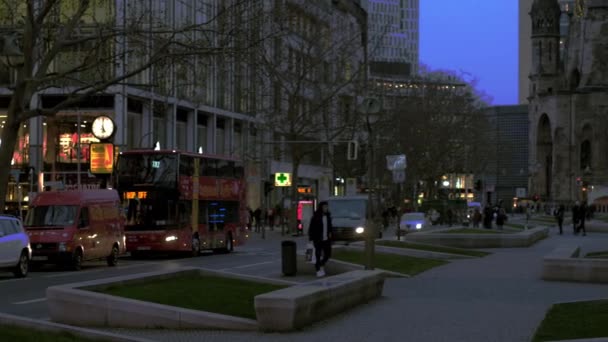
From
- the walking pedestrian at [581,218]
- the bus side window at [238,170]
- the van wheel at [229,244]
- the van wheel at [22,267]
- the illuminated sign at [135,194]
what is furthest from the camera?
the walking pedestrian at [581,218]

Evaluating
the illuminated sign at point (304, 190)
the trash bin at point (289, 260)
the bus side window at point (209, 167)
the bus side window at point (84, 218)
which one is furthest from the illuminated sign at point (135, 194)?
the illuminated sign at point (304, 190)

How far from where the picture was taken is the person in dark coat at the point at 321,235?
26.7 metres

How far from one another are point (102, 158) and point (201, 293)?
28.9m

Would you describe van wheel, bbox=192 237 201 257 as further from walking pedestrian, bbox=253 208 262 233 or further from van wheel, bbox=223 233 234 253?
walking pedestrian, bbox=253 208 262 233

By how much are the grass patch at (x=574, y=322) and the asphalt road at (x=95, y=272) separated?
7.52 meters

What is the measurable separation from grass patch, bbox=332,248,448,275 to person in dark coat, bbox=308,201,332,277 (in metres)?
1.92

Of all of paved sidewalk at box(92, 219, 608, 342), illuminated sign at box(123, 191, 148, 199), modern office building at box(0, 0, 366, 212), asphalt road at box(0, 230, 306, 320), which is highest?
modern office building at box(0, 0, 366, 212)

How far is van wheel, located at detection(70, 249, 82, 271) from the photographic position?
31.5 m

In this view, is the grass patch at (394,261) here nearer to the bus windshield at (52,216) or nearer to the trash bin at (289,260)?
the trash bin at (289,260)

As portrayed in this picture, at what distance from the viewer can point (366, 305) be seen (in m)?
19.4

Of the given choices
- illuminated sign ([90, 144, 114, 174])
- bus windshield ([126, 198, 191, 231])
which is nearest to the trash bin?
bus windshield ([126, 198, 191, 231])

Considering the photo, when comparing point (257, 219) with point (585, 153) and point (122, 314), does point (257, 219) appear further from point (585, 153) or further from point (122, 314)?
point (585, 153)

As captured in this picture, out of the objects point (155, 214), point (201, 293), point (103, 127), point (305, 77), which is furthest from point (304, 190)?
point (201, 293)

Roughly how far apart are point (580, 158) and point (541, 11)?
28.1 m
